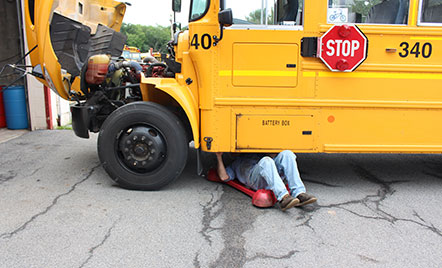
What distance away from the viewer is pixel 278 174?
12.0 ft

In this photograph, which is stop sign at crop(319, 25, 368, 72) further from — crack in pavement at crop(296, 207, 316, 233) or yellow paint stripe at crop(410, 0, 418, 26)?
crack in pavement at crop(296, 207, 316, 233)

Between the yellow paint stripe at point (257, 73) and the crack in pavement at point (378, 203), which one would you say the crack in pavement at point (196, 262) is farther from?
the yellow paint stripe at point (257, 73)

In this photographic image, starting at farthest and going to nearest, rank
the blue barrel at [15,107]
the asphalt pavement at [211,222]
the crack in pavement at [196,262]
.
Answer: the blue barrel at [15,107] → the asphalt pavement at [211,222] → the crack in pavement at [196,262]

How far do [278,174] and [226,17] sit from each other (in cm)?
164

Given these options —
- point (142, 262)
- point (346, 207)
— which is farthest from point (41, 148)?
point (346, 207)

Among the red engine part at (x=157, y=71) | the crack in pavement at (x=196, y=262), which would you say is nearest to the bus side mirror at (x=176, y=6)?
the red engine part at (x=157, y=71)

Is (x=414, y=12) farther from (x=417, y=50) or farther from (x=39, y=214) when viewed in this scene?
(x=39, y=214)

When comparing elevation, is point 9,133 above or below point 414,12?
below

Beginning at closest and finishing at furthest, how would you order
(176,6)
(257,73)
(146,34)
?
(257,73) → (176,6) → (146,34)

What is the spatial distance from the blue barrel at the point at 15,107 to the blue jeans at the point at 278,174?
18.3 ft

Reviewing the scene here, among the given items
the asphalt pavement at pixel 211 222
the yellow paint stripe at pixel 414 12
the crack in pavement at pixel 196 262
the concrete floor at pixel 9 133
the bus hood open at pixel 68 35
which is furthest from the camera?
the concrete floor at pixel 9 133

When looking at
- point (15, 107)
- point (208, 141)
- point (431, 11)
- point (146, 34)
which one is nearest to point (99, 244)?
point (208, 141)

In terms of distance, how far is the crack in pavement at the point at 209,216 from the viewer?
3.06 metres

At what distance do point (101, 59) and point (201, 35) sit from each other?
146 cm
